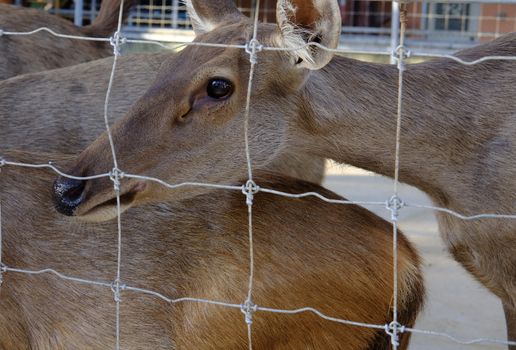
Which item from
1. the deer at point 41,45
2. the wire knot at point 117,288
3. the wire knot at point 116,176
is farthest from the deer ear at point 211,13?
the deer at point 41,45

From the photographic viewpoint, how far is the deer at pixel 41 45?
538 centimetres

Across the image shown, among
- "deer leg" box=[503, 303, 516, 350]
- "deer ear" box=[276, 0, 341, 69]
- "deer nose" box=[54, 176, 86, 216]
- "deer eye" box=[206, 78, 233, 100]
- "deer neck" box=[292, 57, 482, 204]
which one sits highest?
"deer ear" box=[276, 0, 341, 69]

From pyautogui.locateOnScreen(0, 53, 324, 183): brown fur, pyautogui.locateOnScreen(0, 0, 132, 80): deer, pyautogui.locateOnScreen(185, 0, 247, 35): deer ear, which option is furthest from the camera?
pyautogui.locateOnScreen(0, 0, 132, 80): deer

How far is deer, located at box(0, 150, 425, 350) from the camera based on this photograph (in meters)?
3.14

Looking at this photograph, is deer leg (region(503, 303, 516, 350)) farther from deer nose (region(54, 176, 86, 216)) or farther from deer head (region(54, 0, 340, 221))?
deer nose (region(54, 176, 86, 216))

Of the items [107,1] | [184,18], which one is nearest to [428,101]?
[107,1]

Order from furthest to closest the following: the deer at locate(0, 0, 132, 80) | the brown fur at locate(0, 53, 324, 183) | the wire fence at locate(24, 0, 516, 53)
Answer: the wire fence at locate(24, 0, 516, 53) < the deer at locate(0, 0, 132, 80) < the brown fur at locate(0, 53, 324, 183)

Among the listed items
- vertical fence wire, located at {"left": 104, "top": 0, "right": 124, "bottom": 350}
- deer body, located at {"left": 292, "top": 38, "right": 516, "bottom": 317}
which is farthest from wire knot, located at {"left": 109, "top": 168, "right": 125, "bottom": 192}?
deer body, located at {"left": 292, "top": 38, "right": 516, "bottom": 317}

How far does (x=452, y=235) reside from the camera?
3293mm

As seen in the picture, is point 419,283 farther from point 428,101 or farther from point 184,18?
point 184,18

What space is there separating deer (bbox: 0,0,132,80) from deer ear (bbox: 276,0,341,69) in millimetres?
2778

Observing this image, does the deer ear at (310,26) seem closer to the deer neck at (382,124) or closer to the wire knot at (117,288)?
the deer neck at (382,124)

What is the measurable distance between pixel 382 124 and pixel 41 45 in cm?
285

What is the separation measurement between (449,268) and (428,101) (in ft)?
8.61
